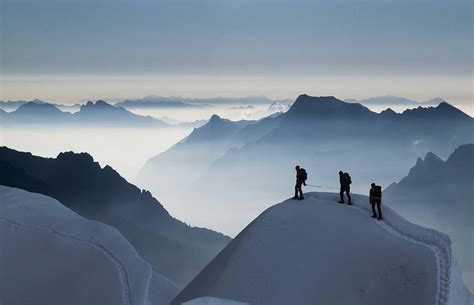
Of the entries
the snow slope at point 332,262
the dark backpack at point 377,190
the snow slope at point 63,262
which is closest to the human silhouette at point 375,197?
the dark backpack at point 377,190

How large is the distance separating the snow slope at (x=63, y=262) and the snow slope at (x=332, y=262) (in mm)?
5431

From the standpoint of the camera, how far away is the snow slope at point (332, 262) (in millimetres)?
30797

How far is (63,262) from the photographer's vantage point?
43500 millimetres

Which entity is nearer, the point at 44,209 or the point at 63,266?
the point at 63,266

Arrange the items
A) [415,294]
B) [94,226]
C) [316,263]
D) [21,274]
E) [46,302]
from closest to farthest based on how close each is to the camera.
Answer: [415,294] < [316,263] < [46,302] < [21,274] < [94,226]

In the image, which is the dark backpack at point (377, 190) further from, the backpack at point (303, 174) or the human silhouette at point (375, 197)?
the backpack at point (303, 174)

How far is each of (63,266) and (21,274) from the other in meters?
2.54

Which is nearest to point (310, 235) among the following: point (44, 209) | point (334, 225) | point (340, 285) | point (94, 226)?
point (334, 225)

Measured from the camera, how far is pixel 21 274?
42938mm

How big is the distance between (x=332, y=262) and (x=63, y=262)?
1801 cm

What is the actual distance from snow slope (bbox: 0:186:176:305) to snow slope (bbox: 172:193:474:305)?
214 inches

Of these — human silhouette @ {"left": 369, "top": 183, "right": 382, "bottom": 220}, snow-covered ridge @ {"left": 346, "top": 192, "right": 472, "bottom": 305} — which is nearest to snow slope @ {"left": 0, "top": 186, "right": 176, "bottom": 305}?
snow-covered ridge @ {"left": 346, "top": 192, "right": 472, "bottom": 305}

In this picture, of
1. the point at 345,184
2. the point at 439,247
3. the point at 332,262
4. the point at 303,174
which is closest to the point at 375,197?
the point at 345,184

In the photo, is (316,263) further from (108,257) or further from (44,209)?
(44,209)
